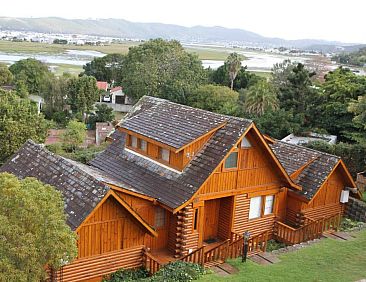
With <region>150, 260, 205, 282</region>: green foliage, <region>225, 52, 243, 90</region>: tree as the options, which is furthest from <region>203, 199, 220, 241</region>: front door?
<region>225, 52, 243, 90</region>: tree

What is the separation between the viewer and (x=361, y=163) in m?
38.1

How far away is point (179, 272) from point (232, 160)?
6509 millimetres

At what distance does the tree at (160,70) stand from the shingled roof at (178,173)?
173ft

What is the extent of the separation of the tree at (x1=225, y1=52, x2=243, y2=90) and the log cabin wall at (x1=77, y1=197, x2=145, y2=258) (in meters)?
70.0

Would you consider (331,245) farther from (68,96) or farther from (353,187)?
(68,96)

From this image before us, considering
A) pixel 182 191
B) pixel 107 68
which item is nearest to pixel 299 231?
pixel 182 191

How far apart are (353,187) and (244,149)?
9286 mm

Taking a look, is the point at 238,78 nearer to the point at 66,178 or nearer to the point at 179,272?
the point at 66,178

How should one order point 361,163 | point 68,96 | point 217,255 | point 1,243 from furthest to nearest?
1. point 68,96
2. point 361,163
3. point 217,255
4. point 1,243

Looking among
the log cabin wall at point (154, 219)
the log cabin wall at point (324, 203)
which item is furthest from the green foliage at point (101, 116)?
the log cabin wall at point (154, 219)

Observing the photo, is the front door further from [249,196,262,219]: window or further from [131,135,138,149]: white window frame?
[131,135,138,149]: white window frame

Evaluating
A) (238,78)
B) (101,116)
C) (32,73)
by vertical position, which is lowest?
(101,116)

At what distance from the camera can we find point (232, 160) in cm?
2372

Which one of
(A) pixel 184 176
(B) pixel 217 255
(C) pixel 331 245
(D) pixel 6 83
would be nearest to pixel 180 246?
(B) pixel 217 255
